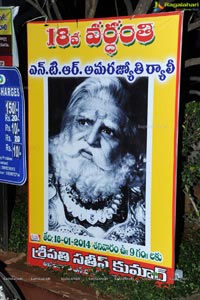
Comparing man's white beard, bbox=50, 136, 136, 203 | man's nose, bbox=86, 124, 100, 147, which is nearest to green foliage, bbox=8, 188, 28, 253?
man's white beard, bbox=50, 136, 136, 203

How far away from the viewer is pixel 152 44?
4520mm

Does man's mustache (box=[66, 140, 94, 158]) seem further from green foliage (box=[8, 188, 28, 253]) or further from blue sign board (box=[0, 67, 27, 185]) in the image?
green foliage (box=[8, 188, 28, 253])

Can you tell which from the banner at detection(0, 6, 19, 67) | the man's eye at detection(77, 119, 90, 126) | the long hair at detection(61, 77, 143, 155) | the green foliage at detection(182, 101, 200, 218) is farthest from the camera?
the banner at detection(0, 6, 19, 67)

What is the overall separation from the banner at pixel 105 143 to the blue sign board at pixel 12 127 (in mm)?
155

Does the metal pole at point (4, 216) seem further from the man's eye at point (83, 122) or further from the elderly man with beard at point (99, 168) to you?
the man's eye at point (83, 122)

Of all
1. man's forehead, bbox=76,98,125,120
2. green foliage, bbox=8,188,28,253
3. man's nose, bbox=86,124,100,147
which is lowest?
green foliage, bbox=8,188,28,253

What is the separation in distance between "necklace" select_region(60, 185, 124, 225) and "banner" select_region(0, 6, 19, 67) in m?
1.37

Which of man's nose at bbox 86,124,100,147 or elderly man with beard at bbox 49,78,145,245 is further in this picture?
man's nose at bbox 86,124,100,147

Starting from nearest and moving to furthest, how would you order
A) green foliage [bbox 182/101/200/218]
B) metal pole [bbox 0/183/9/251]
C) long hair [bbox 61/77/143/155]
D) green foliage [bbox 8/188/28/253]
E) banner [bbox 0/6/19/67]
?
long hair [bbox 61/77/143/155] < green foliage [bbox 182/101/200/218] < banner [bbox 0/6/19/67] < metal pole [bbox 0/183/9/251] < green foliage [bbox 8/188/28/253]

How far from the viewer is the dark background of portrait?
466 centimetres

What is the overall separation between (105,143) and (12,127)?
110 centimetres

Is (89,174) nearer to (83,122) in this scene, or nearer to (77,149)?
(77,149)

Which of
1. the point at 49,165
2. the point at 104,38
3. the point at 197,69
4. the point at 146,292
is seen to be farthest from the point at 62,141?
the point at 197,69

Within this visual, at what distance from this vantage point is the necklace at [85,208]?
4.95 metres
